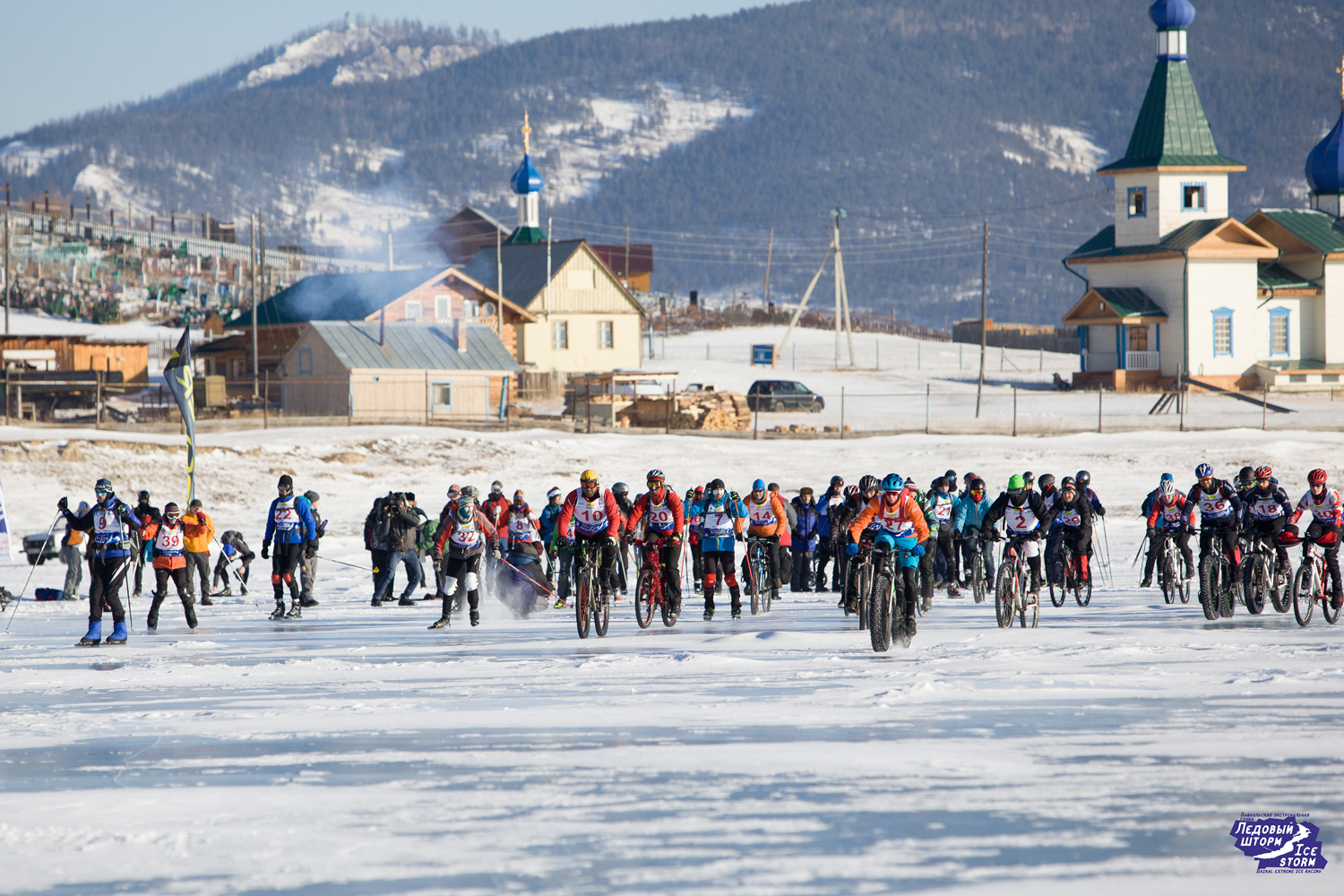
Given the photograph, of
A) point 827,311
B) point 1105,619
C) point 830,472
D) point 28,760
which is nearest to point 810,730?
point 28,760

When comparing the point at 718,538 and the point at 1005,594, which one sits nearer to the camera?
the point at 1005,594

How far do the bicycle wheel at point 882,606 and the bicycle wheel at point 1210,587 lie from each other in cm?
495

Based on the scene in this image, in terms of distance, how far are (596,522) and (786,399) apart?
133ft

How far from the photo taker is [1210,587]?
673 inches

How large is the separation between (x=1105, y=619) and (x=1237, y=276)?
47.6m

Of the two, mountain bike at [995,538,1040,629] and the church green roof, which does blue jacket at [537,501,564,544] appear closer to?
mountain bike at [995,538,1040,629]

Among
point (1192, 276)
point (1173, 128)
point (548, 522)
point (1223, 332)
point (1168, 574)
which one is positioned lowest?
point (1168, 574)

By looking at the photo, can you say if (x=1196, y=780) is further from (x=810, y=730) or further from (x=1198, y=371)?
(x=1198, y=371)

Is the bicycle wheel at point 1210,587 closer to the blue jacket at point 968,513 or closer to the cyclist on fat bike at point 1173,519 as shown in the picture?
the cyclist on fat bike at point 1173,519

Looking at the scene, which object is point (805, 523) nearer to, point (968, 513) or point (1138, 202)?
point (968, 513)

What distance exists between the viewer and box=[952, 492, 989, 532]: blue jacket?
20.3 meters

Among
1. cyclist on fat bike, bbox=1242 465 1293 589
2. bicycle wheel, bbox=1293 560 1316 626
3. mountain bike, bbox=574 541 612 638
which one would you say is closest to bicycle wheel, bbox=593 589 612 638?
mountain bike, bbox=574 541 612 638

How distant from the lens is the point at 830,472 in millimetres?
37781

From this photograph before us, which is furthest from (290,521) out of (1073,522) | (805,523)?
(1073,522)
